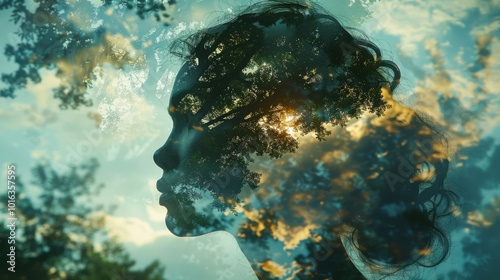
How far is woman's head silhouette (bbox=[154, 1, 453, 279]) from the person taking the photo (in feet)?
12.5

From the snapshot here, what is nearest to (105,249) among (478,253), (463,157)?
(463,157)

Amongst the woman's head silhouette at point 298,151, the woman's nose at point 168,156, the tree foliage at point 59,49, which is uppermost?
the tree foliage at point 59,49

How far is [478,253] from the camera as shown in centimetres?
586

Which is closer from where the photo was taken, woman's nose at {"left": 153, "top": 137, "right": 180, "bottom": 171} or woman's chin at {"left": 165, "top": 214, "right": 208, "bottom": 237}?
woman's nose at {"left": 153, "top": 137, "right": 180, "bottom": 171}

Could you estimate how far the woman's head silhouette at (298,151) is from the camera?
12.5ft

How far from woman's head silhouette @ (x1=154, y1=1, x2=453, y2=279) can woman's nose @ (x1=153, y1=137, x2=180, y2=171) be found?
0.07 ft

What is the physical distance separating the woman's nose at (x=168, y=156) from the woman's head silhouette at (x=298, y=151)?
0.07 ft

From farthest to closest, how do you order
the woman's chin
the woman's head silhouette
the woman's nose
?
1. the woman's chin
2. the woman's nose
3. the woman's head silhouette

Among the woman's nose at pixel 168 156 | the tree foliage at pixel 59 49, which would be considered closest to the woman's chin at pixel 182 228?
the woman's nose at pixel 168 156

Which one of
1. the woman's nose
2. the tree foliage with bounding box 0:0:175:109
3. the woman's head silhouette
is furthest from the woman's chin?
the tree foliage with bounding box 0:0:175:109

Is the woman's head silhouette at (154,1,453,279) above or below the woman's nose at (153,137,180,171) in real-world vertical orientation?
below

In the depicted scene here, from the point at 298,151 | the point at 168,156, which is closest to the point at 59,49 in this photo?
the point at 168,156

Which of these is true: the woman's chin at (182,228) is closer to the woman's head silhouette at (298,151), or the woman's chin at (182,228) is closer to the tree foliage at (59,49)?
the woman's head silhouette at (298,151)

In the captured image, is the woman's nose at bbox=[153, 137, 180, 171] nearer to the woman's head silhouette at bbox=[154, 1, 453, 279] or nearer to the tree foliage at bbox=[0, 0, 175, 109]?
the woman's head silhouette at bbox=[154, 1, 453, 279]
